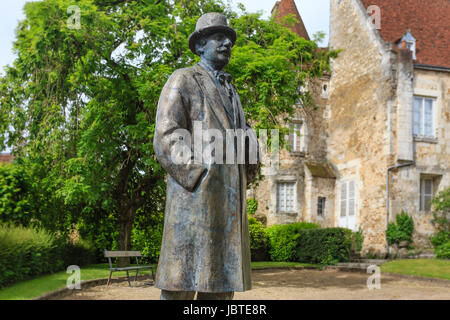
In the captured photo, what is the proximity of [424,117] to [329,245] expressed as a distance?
7.53 m

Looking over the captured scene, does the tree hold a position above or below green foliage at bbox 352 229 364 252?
above

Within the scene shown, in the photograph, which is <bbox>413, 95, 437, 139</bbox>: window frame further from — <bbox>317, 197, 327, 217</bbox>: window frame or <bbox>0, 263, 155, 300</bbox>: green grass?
<bbox>0, 263, 155, 300</bbox>: green grass

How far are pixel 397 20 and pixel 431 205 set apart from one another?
9102 millimetres

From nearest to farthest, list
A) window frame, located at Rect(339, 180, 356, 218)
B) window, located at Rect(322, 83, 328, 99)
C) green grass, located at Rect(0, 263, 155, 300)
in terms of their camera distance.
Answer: green grass, located at Rect(0, 263, 155, 300)
window frame, located at Rect(339, 180, 356, 218)
window, located at Rect(322, 83, 328, 99)

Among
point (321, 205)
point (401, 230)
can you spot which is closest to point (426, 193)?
point (401, 230)

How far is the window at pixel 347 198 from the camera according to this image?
933 inches

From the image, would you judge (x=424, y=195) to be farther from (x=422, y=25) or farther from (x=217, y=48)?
(x=217, y=48)

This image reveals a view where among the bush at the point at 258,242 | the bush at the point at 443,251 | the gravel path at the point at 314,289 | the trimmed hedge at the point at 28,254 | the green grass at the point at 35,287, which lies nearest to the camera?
the green grass at the point at 35,287

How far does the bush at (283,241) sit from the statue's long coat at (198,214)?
57.9 ft

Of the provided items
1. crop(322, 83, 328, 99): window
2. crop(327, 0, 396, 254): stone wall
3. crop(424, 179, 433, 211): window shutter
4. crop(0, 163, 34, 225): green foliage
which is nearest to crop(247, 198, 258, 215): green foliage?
crop(327, 0, 396, 254): stone wall

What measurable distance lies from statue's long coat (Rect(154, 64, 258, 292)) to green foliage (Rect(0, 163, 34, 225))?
9582 mm

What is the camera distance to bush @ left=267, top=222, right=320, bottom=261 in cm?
2067

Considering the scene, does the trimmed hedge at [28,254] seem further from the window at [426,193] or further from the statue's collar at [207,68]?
the window at [426,193]

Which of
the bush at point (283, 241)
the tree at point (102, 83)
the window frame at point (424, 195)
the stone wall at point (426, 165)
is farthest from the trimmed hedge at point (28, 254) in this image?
the window frame at point (424, 195)
